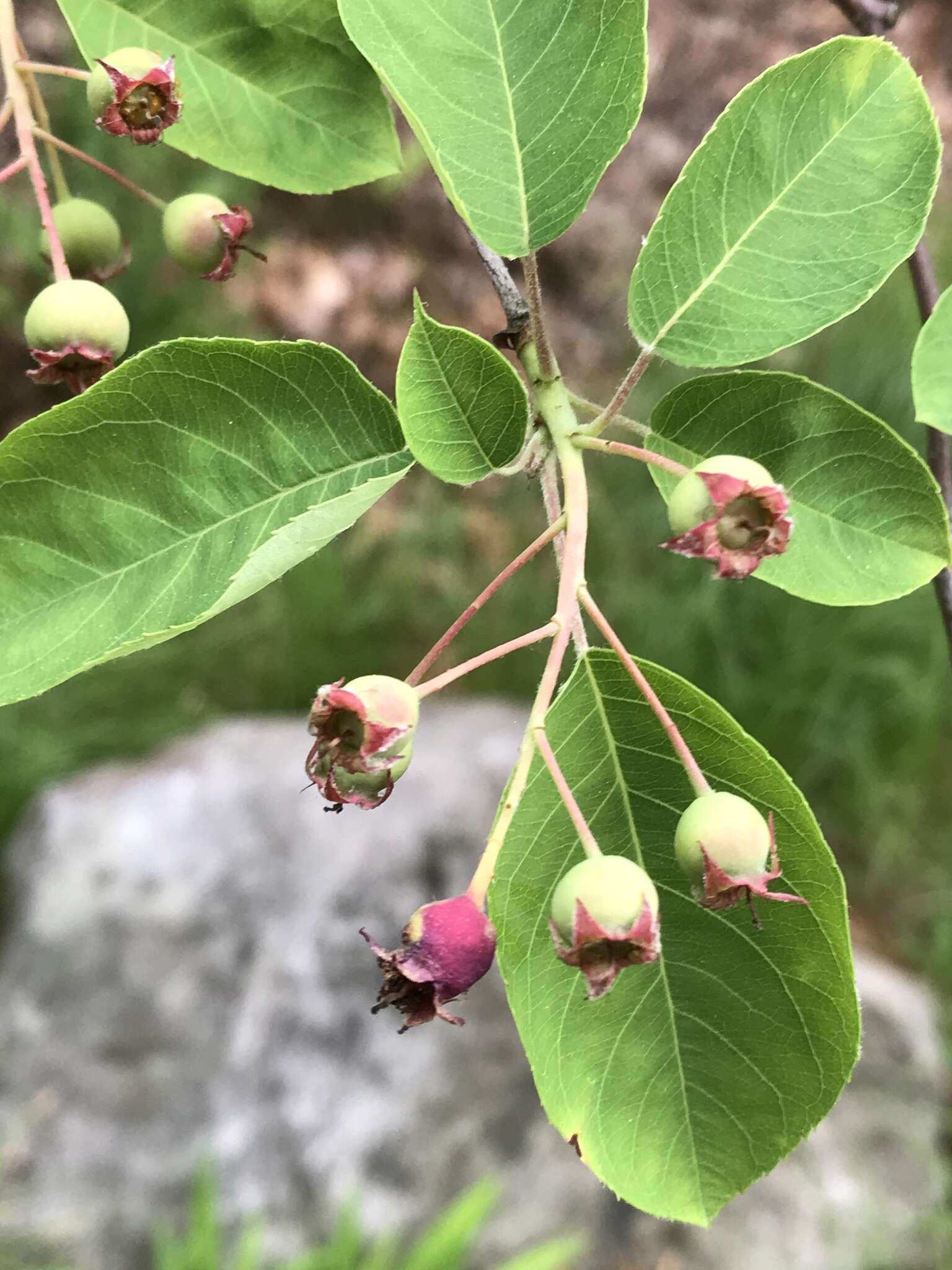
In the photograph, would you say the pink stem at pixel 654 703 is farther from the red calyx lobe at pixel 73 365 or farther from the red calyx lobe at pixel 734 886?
the red calyx lobe at pixel 73 365

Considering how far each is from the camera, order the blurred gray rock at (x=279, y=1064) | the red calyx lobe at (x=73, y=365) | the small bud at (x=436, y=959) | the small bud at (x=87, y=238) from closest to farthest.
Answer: the small bud at (x=436, y=959) < the red calyx lobe at (x=73, y=365) < the small bud at (x=87, y=238) < the blurred gray rock at (x=279, y=1064)

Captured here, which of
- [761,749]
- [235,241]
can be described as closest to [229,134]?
[235,241]

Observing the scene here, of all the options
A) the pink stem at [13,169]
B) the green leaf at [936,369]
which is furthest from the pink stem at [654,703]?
the pink stem at [13,169]

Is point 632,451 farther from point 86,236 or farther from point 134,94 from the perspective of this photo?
point 86,236

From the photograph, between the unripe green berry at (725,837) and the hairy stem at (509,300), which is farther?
the hairy stem at (509,300)

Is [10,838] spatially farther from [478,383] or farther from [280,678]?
[478,383]

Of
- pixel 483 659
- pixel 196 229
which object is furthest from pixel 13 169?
pixel 483 659

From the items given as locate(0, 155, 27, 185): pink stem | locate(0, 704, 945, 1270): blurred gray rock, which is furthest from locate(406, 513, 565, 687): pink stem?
locate(0, 704, 945, 1270): blurred gray rock
